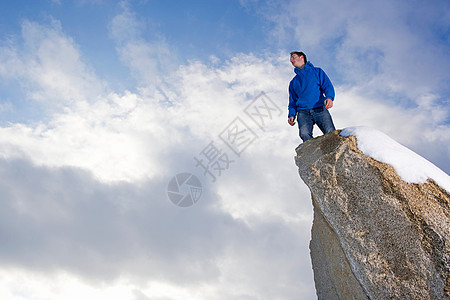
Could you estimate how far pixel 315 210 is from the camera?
8.43 meters

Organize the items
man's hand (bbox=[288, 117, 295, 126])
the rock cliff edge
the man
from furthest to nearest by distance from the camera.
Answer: man's hand (bbox=[288, 117, 295, 126]) < the man < the rock cliff edge

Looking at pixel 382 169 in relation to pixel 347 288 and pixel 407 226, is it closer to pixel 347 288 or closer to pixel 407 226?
pixel 407 226

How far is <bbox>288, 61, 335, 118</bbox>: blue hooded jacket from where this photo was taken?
8.38m

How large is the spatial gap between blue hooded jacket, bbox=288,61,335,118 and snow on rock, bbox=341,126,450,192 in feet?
6.64

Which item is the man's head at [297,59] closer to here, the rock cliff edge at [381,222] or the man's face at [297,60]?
the man's face at [297,60]

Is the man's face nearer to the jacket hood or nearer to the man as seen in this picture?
the man

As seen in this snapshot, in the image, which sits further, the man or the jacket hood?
the jacket hood

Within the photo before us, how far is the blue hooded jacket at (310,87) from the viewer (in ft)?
27.5

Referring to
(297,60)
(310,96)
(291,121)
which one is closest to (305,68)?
(297,60)

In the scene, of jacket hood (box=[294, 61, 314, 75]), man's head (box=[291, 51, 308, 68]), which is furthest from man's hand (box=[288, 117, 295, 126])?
man's head (box=[291, 51, 308, 68])

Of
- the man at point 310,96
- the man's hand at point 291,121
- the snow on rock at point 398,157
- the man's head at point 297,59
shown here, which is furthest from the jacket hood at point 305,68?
the snow on rock at point 398,157

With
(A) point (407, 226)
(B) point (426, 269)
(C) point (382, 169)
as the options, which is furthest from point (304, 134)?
(B) point (426, 269)

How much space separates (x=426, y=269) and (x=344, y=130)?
2.71 meters

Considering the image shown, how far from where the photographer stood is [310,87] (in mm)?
8383
